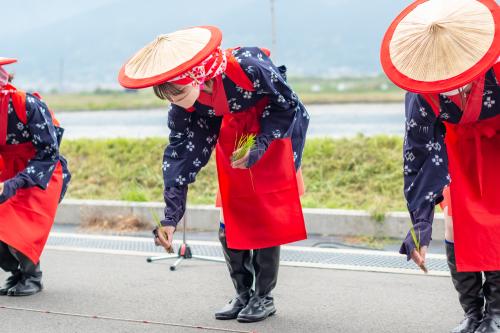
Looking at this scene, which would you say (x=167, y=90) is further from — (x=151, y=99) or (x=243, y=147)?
(x=151, y=99)

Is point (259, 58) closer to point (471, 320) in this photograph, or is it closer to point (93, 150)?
point (471, 320)

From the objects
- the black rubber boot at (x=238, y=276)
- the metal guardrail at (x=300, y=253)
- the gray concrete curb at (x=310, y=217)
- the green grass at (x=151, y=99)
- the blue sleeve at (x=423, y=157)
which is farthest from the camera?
the green grass at (x=151, y=99)

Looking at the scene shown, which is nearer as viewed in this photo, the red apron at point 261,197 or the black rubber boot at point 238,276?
the red apron at point 261,197

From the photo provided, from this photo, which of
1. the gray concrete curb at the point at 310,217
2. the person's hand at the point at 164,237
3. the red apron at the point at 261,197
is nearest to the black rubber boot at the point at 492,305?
the red apron at the point at 261,197

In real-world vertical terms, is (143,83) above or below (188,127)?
above

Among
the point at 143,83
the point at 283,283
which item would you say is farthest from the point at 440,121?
the point at 283,283

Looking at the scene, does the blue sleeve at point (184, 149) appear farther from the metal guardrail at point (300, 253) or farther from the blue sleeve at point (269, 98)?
the metal guardrail at point (300, 253)

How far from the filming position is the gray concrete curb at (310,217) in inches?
284

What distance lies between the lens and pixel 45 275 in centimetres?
637

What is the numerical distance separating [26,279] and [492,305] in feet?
9.72

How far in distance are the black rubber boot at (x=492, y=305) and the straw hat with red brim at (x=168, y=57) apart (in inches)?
68.4

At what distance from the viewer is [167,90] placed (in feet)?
14.4

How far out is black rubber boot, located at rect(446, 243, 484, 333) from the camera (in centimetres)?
442

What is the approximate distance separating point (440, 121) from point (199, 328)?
1.80 metres
